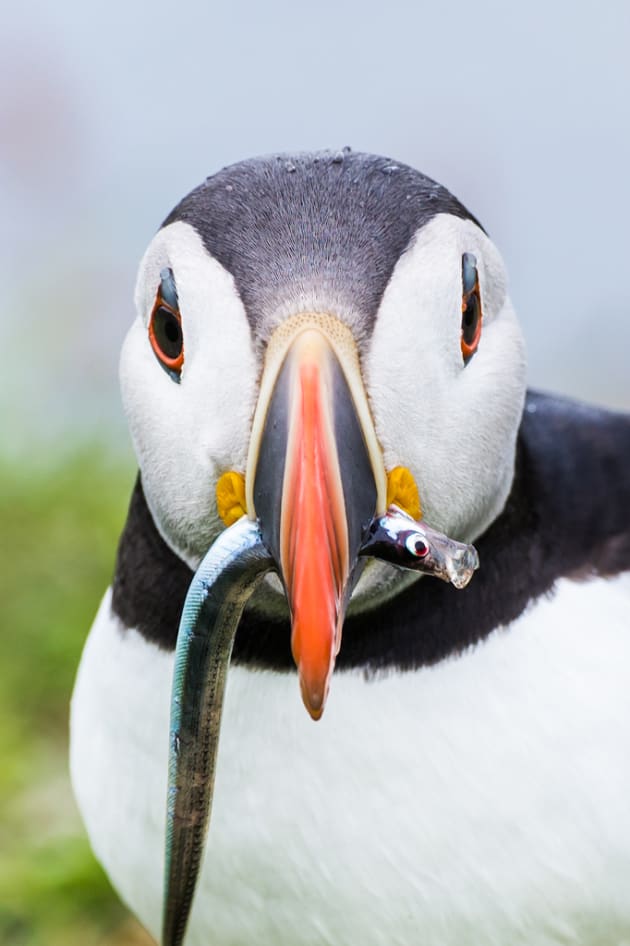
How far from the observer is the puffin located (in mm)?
2037

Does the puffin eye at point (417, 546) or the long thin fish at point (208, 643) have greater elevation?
the puffin eye at point (417, 546)

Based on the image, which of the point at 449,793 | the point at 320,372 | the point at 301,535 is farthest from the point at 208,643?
the point at 449,793

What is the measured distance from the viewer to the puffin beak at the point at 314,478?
1.84 meters

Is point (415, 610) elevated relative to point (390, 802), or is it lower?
elevated

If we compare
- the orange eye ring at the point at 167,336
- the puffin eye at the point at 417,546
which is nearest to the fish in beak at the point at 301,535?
the puffin eye at the point at 417,546

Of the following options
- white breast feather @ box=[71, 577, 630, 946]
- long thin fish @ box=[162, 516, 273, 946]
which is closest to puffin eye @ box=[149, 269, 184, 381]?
long thin fish @ box=[162, 516, 273, 946]

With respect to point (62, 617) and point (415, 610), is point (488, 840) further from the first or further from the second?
point (62, 617)

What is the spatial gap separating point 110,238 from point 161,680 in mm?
6245

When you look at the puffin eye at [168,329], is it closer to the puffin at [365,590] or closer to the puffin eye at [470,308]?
the puffin at [365,590]

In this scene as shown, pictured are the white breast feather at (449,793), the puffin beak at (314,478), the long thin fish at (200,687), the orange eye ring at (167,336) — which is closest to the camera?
the puffin beak at (314,478)

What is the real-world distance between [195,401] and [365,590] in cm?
39

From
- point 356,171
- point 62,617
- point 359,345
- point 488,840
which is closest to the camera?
point 359,345

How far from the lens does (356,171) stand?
90.9 inches

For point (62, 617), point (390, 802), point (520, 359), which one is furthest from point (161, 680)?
point (62, 617)
